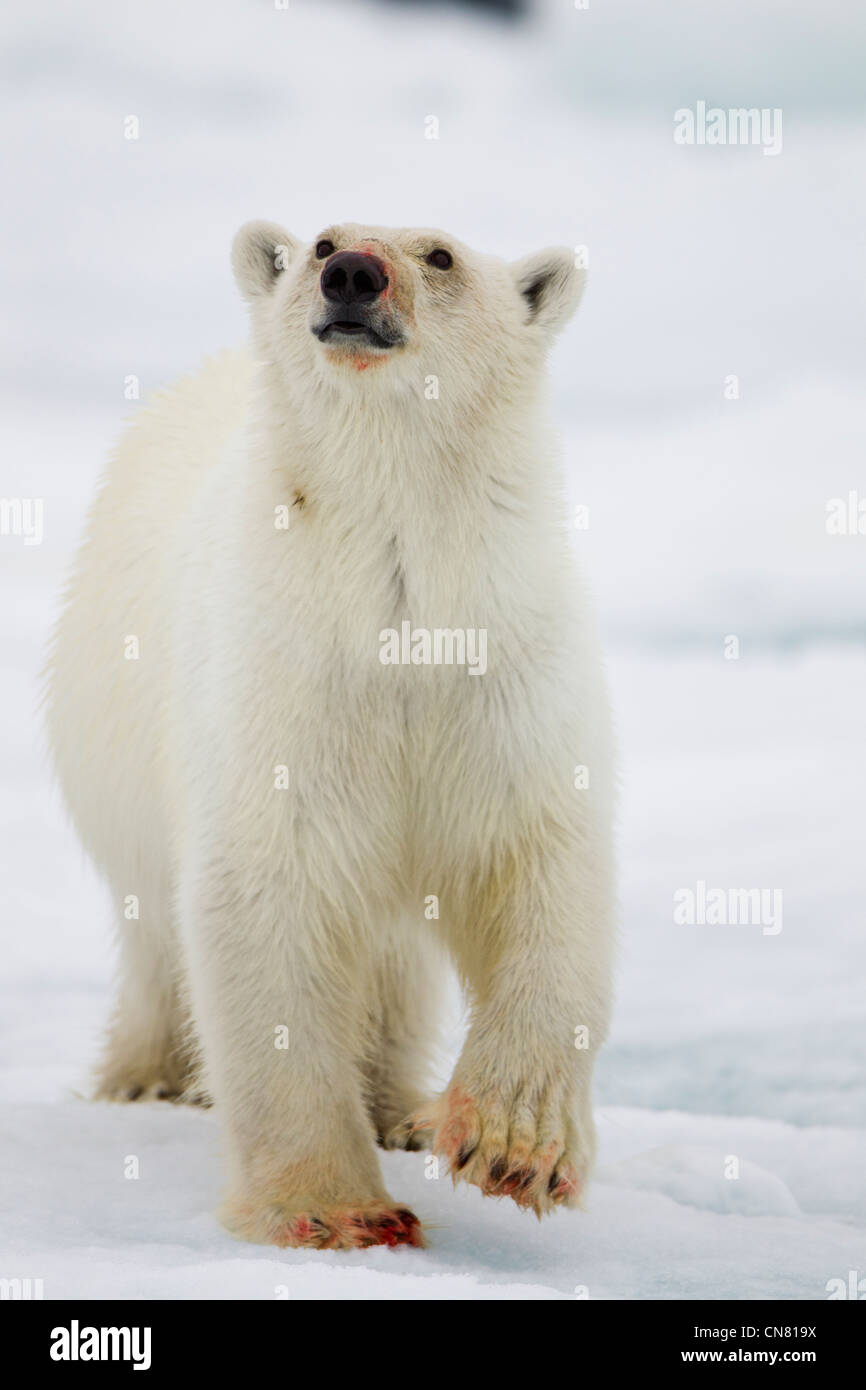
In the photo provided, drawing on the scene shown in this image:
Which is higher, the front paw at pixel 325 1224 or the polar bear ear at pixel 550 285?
the polar bear ear at pixel 550 285

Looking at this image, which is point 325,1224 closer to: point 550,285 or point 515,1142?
point 515,1142

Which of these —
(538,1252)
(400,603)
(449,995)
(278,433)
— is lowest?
(538,1252)

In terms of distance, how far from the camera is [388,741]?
452cm

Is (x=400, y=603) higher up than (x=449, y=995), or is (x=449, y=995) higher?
(x=400, y=603)

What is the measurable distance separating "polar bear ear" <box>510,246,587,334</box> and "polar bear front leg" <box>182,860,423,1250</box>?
1.58m

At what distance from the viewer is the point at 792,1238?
5.01m

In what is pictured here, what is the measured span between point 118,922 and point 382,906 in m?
1.79

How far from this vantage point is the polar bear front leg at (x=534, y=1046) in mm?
4434

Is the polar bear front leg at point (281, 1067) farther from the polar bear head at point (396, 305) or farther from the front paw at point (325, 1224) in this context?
the polar bear head at point (396, 305)

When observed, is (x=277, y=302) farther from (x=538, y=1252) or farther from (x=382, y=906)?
(x=538, y=1252)

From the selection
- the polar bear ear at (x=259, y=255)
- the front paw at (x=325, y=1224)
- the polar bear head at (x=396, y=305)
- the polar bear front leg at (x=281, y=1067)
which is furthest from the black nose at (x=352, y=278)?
A: the front paw at (x=325, y=1224)

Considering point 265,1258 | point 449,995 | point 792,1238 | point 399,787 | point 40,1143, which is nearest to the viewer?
point 265,1258

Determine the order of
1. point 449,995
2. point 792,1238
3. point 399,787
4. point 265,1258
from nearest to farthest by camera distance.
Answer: point 265,1258
point 399,787
point 792,1238
point 449,995

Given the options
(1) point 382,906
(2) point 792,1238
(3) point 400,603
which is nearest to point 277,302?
(3) point 400,603
